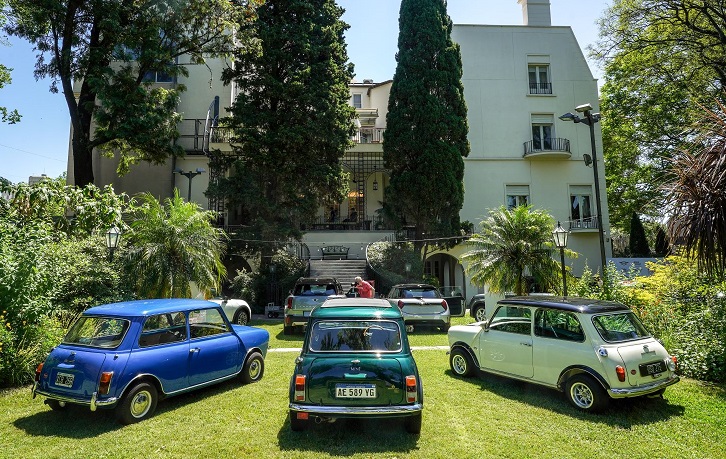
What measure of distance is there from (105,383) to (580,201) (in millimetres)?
26881

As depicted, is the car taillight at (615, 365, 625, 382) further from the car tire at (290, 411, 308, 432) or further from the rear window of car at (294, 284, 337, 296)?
the rear window of car at (294, 284, 337, 296)

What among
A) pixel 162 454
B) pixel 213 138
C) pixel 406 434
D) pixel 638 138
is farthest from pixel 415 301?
pixel 638 138

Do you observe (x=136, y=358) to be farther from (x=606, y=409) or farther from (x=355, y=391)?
(x=606, y=409)

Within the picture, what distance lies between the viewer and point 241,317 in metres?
13.9

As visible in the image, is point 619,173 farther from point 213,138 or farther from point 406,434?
point 406,434

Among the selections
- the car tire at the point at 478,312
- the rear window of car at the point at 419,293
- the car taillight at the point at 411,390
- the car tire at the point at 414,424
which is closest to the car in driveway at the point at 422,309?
the rear window of car at the point at 419,293

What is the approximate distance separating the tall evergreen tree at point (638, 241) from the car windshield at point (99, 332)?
30208mm

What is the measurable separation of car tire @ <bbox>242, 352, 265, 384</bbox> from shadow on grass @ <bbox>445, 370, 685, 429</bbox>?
3.93 meters

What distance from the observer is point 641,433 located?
5.18 meters

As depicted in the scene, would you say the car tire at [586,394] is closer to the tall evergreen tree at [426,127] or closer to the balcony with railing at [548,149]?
the tall evergreen tree at [426,127]

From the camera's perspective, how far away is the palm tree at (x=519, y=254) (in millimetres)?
12602

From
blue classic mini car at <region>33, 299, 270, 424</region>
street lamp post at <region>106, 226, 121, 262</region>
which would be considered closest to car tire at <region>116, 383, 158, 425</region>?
blue classic mini car at <region>33, 299, 270, 424</region>

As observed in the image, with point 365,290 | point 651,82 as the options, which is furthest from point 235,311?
point 651,82

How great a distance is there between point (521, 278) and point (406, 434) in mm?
8694
